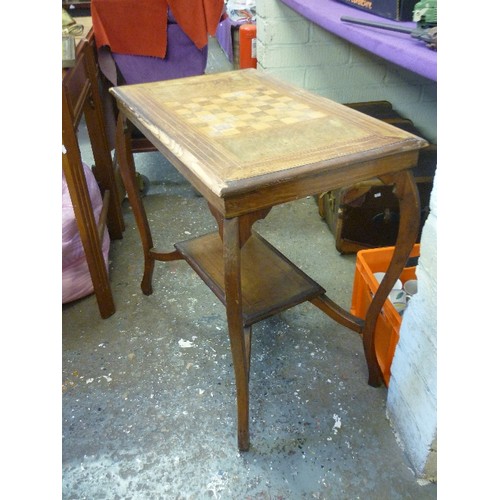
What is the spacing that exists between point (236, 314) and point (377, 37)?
687 mm

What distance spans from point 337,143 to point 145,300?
93cm

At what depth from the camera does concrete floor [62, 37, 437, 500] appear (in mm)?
956

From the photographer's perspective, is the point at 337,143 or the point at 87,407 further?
the point at 87,407

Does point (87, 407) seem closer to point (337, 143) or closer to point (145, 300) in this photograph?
point (145, 300)

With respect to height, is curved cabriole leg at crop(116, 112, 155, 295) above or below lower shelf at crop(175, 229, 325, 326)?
above

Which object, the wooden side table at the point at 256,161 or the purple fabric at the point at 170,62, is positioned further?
the purple fabric at the point at 170,62

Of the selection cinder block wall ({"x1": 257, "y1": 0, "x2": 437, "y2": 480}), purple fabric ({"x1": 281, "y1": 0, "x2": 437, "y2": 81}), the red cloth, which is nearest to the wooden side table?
purple fabric ({"x1": 281, "y1": 0, "x2": 437, "y2": 81})

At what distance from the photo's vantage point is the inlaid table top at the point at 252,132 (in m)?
0.70

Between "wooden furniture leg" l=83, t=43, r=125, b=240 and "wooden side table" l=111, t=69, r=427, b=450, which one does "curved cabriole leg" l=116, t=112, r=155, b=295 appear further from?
"wooden furniture leg" l=83, t=43, r=125, b=240

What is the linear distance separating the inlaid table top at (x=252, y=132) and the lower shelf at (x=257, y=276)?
1.23 feet

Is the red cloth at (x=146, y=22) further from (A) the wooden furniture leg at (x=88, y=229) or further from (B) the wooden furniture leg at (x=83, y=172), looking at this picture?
A: (A) the wooden furniture leg at (x=88, y=229)


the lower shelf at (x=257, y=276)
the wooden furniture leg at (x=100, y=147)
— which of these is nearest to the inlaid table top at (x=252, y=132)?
the lower shelf at (x=257, y=276)

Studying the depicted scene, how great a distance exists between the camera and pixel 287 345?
50.6 inches
